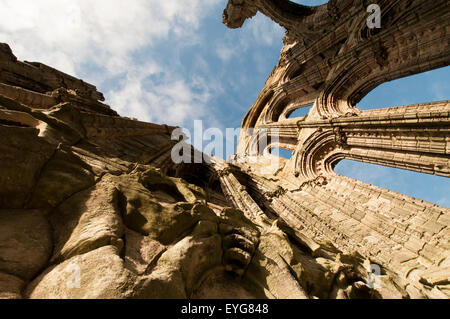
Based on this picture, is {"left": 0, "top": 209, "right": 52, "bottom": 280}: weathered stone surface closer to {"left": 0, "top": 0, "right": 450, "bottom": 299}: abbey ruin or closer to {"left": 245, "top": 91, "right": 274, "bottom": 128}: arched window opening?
{"left": 0, "top": 0, "right": 450, "bottom": 299}: abbey ruin

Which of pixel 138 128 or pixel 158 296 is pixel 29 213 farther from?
pixel 138 128

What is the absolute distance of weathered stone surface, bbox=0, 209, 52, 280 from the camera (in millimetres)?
1834

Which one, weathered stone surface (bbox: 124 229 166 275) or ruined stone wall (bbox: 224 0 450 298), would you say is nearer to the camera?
weathered stone surface (bbox: 124 229 166 275)

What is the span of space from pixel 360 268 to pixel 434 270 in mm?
2267

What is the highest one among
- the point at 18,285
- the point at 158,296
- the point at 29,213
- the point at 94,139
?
the point at 94,139

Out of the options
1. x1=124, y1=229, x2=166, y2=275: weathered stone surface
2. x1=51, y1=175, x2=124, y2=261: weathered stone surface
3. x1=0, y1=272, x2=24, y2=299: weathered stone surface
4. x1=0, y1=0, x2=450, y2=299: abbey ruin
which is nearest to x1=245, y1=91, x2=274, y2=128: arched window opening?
x1=0, y1=0, x2=450, y2=299: abbey ruin

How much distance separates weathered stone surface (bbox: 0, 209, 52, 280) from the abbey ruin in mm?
14

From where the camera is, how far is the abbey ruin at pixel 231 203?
6.82 feet

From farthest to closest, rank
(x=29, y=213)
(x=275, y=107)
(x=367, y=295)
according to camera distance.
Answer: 1. (x=275, y=107)
2. (x=367, y=295)
3. (x=29, y=213)

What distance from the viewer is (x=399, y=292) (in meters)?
3.33

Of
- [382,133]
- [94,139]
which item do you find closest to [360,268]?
[382,133]

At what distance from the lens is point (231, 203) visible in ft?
30.5

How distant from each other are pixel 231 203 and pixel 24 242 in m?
7.68

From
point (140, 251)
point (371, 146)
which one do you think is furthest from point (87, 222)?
point (371, 146)
